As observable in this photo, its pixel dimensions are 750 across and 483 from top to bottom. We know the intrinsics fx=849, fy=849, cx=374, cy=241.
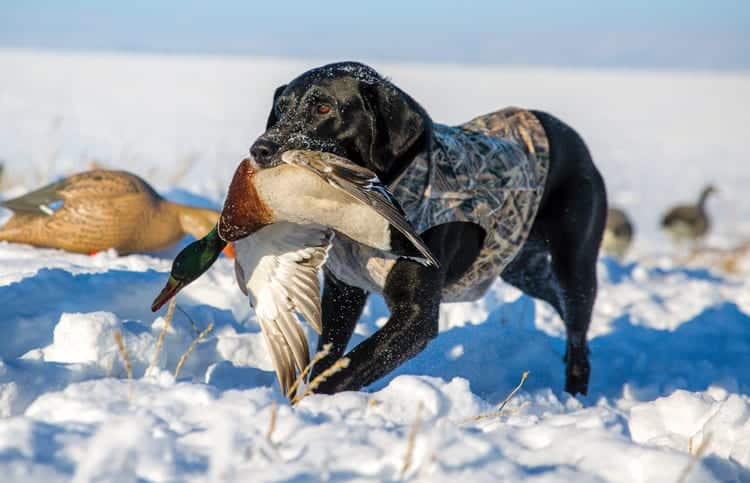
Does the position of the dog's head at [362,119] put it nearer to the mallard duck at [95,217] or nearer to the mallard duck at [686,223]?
the mallard duck at [95,217]

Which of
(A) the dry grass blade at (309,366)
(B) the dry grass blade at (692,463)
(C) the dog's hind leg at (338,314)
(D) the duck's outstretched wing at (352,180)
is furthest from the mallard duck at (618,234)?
(B) the dry grass blade at (692,463)

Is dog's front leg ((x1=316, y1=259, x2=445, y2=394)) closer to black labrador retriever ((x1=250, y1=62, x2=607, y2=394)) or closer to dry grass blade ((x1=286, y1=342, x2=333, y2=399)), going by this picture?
black labrador retriever ((x1=250, y1=62, x2=607, y2=394))

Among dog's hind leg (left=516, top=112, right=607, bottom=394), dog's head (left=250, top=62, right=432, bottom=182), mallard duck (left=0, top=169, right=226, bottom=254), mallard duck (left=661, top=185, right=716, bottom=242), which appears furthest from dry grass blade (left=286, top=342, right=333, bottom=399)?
mallard duck (left=661, top=185, right=716, bottom=242)

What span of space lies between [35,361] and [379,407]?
1152 millimetres

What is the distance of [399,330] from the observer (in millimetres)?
2836

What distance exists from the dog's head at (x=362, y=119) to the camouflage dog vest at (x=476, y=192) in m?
0.08

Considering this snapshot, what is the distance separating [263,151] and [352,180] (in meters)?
0.32

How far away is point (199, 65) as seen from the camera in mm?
32688

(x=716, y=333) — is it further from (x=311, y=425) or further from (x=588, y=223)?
(x=311, y=425)

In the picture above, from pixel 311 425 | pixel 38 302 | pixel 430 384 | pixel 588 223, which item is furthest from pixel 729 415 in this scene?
pixel 38 302

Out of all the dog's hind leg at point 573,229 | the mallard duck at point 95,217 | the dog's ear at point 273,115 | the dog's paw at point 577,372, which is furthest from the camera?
the mallard duck at point 95,217

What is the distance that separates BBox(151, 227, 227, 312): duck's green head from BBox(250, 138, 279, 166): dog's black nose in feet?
0.88

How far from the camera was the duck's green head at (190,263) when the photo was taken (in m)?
2.55

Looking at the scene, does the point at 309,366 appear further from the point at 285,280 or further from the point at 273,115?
the point at 273,115
